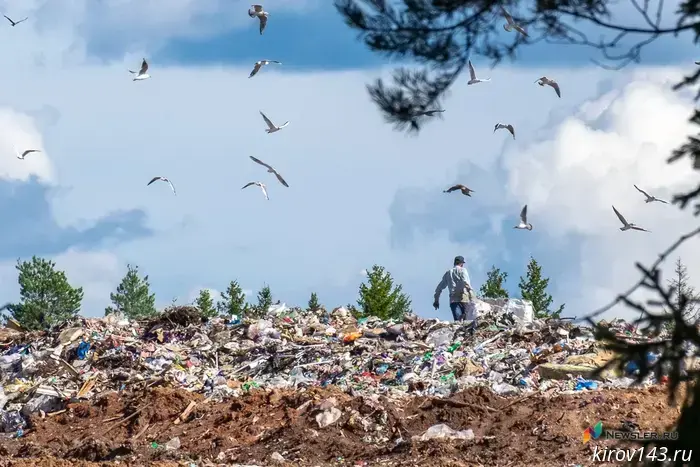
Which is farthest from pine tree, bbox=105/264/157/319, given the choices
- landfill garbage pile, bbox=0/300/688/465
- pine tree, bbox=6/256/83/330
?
landfill garbage pile, bbox=0/300/688/465

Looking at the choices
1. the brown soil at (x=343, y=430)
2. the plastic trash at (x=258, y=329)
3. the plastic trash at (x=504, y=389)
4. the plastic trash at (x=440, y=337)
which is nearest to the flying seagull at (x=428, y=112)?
the brown soil at (x=343, y=430)

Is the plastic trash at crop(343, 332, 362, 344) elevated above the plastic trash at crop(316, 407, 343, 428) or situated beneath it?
elevated above

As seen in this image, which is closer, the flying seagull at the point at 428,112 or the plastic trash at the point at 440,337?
the flying seagull at the point at 428,112

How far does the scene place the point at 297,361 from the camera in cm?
1522

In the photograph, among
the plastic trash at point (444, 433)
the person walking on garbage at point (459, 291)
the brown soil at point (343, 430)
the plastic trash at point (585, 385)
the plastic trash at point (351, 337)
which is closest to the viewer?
the brown soil at point (343, 430)

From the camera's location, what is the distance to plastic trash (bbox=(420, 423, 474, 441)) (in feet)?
34.8

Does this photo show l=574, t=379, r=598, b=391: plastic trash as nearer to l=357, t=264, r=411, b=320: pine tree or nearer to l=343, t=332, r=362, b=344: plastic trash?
l=343, t=332, r=362, b=344: plastic trash

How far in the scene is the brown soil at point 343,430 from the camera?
10148 millimetres

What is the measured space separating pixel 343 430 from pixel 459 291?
21.0 feet

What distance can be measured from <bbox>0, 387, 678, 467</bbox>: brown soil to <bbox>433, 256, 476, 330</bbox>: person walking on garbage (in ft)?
17.4

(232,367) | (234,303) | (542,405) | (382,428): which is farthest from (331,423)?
(234,303)

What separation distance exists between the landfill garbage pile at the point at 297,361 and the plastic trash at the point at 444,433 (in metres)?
0.01

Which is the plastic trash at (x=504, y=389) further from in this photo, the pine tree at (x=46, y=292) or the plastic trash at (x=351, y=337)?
the pine tree at (x=46, y=292)

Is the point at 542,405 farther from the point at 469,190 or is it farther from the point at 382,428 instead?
the point at 469,190
